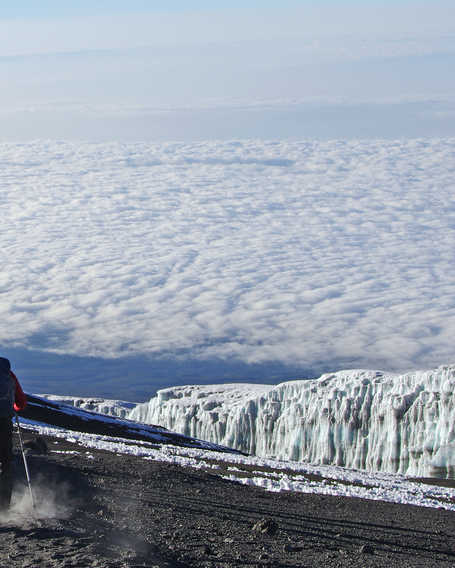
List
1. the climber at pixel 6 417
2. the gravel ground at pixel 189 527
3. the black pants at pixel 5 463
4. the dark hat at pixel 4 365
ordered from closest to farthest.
→ the gravel ground at pixel 189 527, the black pants at pixel 5 463, the climber at pixel 6 417, the dark hat at pixel 4 365

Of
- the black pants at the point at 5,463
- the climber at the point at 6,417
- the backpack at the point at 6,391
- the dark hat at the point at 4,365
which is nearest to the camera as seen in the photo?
the black pants at the point at 5,463

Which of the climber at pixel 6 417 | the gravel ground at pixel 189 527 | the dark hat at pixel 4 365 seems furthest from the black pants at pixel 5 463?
the dark hat at pixel 4 365

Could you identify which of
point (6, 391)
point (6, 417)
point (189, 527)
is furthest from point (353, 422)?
point (6, 391)

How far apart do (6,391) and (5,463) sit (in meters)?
1.44

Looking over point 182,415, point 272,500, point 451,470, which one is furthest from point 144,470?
point 182,415

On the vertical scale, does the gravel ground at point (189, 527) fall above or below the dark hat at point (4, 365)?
below

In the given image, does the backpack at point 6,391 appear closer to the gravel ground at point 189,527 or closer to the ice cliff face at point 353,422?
the gravel ground at point 189,527

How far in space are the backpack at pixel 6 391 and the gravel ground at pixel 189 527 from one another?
200 centimetres

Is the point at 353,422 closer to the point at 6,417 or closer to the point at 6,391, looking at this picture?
the point at 6,417

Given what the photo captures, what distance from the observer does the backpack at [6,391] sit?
15.2 m

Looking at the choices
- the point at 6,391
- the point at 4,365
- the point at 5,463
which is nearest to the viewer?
the point at 5,463

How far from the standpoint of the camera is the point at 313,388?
4840 inches

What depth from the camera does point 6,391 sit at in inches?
600

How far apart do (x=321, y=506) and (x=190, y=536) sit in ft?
30.0
